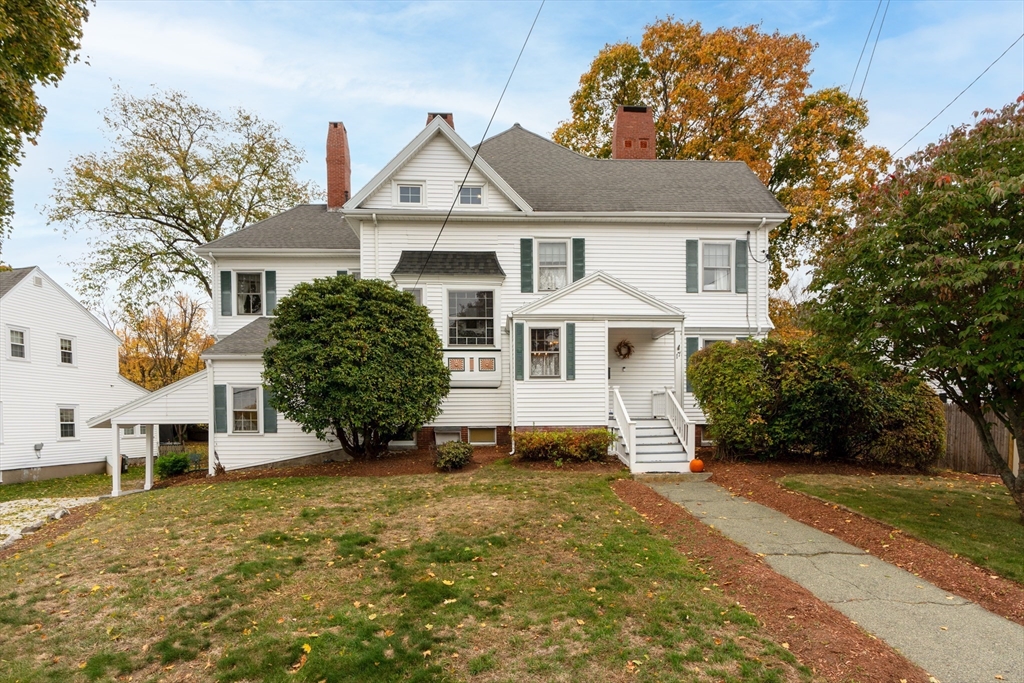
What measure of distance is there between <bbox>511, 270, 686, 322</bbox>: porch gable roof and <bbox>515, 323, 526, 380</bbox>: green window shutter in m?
0.40

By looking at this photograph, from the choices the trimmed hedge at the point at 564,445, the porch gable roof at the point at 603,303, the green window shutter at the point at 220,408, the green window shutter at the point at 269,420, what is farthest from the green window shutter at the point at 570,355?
the green window shutter at the point at 220,408

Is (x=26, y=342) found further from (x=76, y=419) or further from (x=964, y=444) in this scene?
(x=964, y=444)

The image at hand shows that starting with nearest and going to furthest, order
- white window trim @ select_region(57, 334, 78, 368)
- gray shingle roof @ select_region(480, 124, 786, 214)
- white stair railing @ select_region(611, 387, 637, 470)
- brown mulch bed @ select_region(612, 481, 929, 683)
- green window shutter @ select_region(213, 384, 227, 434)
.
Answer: brown mulch bed @ select_region(612, 481, 929, 683), white stair railing @ select_region(611, 387, 637, 470), green window shutter @ select_region(213, 384, 227, 434), gray shingle roof @ select_region(480, 124, 786, 214), white window trim @ select_region(57, 334, 78, 368)

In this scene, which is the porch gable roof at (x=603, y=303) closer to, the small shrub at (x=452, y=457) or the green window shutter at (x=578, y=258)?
the green window shutter at (x=578, y=258)

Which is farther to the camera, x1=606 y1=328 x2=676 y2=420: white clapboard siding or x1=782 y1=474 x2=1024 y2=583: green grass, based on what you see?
x1=606 y1=328 x2=676 y2=420: white clapboard siding

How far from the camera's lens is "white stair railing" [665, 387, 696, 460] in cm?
1148

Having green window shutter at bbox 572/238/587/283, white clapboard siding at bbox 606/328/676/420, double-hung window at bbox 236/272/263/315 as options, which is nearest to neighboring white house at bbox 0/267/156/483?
double-hung window at bbox 236/272/263/315

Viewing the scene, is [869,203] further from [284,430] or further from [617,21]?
[284,430]

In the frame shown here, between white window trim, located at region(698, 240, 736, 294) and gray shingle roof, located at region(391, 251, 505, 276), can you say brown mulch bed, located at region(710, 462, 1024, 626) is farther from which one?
gray shingle roof, located at region(391, 251, 505, 276)

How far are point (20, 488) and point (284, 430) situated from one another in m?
11.9

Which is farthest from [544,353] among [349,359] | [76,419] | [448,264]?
[76,419]

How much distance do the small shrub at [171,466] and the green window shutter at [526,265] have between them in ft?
37.5

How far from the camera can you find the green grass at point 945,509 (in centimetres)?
632

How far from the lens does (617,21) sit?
10.4 metres
